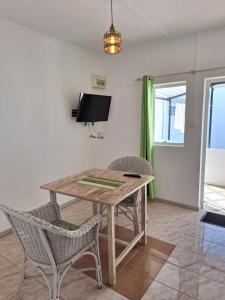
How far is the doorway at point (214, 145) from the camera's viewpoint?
3078 millimetres

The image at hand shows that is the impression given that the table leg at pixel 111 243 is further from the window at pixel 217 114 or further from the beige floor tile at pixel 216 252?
the window at pixel 217 114

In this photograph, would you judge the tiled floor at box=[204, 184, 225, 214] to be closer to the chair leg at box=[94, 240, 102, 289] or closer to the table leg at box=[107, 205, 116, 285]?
the table leg at box=[107, 205, 116, 285]

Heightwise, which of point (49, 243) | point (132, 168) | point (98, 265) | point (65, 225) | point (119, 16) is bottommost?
point (98, 265)

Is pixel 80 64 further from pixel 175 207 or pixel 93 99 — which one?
pixel 175 207

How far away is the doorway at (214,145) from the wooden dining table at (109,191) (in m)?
1.48

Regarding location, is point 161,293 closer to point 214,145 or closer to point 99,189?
point 99,189

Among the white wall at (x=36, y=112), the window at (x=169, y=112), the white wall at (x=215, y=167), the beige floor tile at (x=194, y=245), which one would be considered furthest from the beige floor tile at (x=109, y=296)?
the white wall at (x=215, y=167)

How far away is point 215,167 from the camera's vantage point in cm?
407

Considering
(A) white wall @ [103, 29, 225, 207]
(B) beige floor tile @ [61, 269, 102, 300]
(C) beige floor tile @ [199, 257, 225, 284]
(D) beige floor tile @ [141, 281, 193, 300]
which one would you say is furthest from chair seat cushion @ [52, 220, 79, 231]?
(A) white wall @ [103, 29, 225, 207]

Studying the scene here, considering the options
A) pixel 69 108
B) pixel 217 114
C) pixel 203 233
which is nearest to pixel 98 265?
pixel 203 233

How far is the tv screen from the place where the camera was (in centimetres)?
322

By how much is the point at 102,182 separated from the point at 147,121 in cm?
154

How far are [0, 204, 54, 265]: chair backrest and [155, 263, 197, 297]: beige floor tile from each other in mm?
1053

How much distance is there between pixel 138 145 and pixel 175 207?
1.15 m
